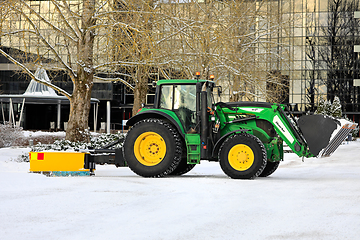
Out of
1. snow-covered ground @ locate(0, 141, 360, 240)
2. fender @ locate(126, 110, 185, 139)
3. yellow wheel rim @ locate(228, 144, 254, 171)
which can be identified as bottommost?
snow-covered ground @ locate(0, 141, 360, 240)

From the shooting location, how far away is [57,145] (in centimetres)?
1614

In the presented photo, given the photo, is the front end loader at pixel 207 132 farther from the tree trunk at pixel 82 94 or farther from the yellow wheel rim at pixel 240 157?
the tree trunk at pixel 82 94

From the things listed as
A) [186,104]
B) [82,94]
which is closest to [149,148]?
[186,104]

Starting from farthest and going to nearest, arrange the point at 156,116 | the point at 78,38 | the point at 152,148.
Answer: the point at 78,38, the point at 156,116, the point at 152,148

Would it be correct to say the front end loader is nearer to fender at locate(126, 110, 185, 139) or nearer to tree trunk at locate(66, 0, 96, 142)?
fender at locate(126, 110, 185, 139)

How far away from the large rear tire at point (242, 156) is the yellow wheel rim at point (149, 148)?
1.46 m

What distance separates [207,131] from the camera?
34.2 feet

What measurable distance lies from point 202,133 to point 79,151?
3067 millimetres

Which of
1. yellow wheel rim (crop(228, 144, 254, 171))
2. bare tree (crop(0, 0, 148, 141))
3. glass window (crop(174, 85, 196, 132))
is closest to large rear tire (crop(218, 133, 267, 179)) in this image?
yellow wheel rim (crop(228, 144, 254, 171))

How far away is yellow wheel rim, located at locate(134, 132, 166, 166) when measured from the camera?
10.5 meters

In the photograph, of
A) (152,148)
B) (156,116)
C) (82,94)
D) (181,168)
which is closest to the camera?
(152,148)

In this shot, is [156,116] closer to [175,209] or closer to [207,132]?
[207,132]

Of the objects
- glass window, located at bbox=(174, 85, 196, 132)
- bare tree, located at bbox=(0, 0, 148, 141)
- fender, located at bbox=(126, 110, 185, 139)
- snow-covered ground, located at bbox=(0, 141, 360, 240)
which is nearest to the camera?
snow-covered ground, located at bbox=(0, 141, 360, 240)

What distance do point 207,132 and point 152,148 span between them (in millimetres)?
1332
